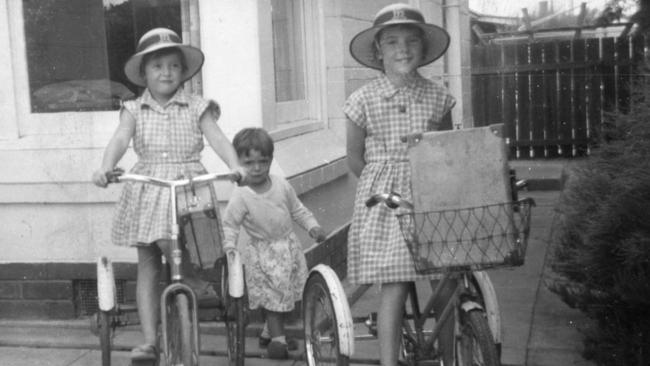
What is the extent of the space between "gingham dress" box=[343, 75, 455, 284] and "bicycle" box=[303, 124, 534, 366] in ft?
0.37

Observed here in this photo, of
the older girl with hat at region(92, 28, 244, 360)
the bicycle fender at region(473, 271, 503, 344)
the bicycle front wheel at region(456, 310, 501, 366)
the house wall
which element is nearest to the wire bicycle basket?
the bicycle front wheel at region(456, 310, 501, 366)

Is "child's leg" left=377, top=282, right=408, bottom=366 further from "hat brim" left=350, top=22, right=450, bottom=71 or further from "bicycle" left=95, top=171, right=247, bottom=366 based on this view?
"hat brim" left=350, top=22, right=450, bottom=71

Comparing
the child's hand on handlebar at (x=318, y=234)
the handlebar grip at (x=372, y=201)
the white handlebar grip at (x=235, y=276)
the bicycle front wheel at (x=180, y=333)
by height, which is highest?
the handlebar grip at (x=372, y=201)

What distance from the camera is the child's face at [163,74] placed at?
4543mm

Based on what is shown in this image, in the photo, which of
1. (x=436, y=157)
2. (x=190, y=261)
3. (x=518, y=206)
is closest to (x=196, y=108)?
(x=190, y=261)

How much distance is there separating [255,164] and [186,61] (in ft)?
2.18

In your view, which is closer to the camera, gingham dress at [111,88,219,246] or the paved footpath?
gingham dress at [111,88,219,246]

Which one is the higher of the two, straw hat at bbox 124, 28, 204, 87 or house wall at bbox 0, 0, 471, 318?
straw hat at bbox 124, 28, 204, 87

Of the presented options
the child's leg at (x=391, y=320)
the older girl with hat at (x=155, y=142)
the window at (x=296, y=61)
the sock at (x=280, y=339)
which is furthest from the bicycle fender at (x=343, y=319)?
the window at (x=296, y=61)

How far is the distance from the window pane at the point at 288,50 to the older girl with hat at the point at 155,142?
1.59m

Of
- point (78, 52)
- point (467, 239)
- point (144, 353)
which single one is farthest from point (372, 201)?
point (78, 52)

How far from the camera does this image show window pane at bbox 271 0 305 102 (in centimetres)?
628

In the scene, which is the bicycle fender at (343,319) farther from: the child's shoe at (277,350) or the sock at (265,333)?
the sock at (265,333)

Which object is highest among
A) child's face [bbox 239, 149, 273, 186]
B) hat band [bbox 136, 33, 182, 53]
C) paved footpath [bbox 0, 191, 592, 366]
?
hat band [bbox 136, 33, 182, 53]
